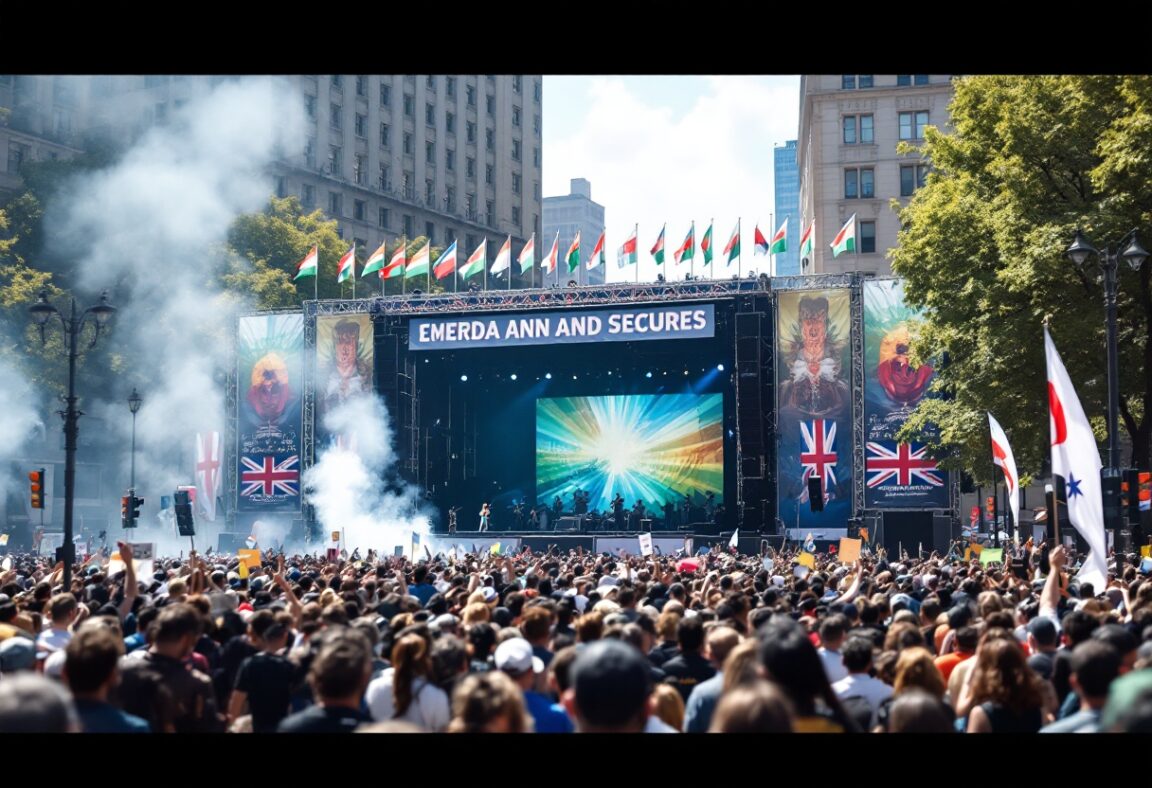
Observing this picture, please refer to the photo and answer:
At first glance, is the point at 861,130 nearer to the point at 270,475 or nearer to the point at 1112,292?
the point at 270,475

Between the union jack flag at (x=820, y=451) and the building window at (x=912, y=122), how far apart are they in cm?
4164

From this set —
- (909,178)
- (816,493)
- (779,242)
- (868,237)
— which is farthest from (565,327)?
(909,178)

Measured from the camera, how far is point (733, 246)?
47312 mm

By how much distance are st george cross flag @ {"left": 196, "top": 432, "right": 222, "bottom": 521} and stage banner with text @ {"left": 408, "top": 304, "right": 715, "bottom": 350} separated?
9952 millimetres

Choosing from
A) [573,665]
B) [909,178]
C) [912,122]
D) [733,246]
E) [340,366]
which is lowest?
[573,665]

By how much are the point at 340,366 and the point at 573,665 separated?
45.0 m

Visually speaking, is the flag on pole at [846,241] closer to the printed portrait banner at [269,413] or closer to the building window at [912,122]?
the printed portrait banner at [269,413]

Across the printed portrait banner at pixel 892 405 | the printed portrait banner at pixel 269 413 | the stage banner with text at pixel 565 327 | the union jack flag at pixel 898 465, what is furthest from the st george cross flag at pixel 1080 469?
the printed portrait banner at pixel 269 413

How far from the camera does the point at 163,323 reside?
66.1 metres

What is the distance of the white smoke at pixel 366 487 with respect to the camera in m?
48.1

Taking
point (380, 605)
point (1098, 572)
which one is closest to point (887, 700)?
point (380, 605)

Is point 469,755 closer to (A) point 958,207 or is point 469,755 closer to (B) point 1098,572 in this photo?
(B) point 1098,572

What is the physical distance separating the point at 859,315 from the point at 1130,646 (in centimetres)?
3606

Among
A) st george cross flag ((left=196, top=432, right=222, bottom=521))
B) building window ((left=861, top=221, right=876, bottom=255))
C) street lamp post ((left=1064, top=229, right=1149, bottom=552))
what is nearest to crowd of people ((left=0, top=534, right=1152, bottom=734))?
street lamp post ((left=1064, top=229, right=1149, bottom=552))
